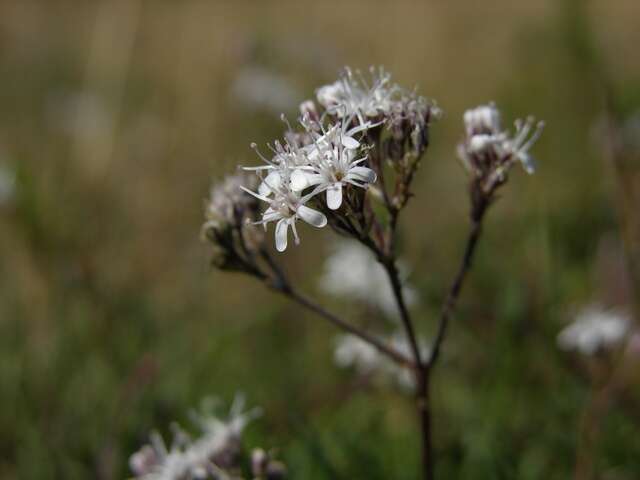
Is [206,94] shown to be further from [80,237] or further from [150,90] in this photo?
[80,237]

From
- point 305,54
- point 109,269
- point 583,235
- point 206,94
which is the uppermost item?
point 206,94

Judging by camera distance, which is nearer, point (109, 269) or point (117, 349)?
point (117, 349)

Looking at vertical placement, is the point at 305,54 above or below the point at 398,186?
above

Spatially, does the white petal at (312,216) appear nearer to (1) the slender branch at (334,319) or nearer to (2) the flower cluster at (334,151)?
(2) the flower cluster at (334,151)

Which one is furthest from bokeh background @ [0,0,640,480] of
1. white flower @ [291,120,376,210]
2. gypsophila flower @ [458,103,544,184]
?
gypsophila flower @ [458,103,544,184]

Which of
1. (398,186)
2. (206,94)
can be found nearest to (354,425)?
(398,186)

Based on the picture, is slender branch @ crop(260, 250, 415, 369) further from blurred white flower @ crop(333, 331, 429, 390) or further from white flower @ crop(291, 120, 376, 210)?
blurred white flower @ crop(333, 331, 429, 390)
